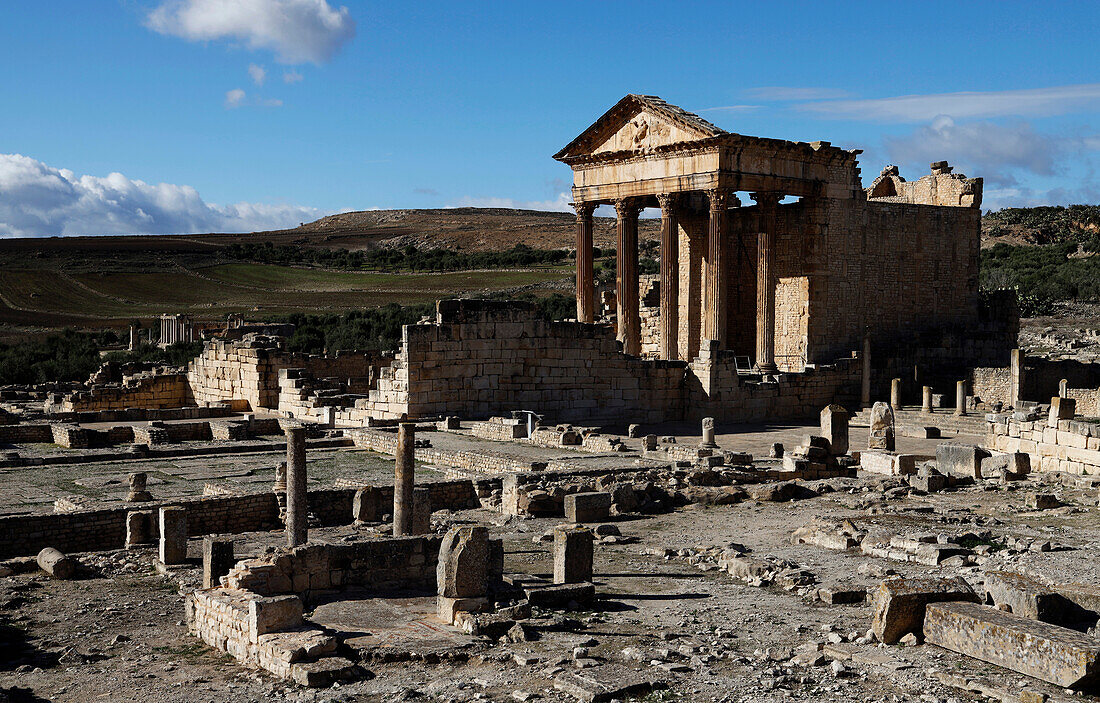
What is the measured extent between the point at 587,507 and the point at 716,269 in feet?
→ 54.6

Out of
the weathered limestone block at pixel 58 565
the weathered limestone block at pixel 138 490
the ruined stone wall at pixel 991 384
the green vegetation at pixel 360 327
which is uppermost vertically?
the green vegetation at pixel 360 327

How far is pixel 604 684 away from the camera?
905 centimetres

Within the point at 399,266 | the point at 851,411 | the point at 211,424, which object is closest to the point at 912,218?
Answer: the point at 851,411

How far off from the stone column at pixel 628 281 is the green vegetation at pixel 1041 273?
2830 cm

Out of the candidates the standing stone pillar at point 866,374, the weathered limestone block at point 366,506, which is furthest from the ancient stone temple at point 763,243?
the weathered limestone block at point 366,506

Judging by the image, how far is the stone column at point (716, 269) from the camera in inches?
1258

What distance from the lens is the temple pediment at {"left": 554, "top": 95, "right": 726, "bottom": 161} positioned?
106ft

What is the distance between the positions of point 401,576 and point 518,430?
12022mm

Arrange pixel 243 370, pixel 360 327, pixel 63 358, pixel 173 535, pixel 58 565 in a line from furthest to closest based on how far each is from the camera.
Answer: pixel 360 327
pixel 63 358
pixel 243 370
pixel 173 535
pixel 58 565

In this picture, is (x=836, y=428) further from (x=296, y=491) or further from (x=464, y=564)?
(x=464, y=564)

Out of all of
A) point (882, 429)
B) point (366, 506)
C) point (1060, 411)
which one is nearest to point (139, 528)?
point (366, 506)

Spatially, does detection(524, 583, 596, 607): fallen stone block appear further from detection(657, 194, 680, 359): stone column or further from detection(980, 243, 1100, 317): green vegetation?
detection(980, 243, 1100, 317): green vegetation

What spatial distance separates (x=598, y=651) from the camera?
33.1ft

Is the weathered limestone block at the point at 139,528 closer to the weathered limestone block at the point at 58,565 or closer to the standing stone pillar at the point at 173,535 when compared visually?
the standing stone pillar at the point at 173,535
